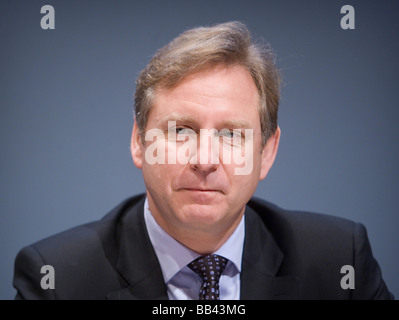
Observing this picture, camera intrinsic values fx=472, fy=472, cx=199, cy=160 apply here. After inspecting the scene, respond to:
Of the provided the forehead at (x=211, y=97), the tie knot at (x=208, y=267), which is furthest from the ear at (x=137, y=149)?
the tie knot at (x=208, y=267)

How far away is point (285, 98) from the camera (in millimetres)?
2057

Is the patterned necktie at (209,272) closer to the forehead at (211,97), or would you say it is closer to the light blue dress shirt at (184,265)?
the light blue dress shirt at (184,265)

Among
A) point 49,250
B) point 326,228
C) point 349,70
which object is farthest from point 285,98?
point 49,250

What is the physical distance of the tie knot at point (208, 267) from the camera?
172 cm

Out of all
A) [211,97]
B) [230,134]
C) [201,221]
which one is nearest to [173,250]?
[201,221]

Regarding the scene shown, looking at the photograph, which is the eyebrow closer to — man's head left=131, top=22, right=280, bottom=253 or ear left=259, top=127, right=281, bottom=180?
man's head left=131, top=22, right=280, bottom=253

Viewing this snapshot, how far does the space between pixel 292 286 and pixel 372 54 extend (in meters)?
1.04

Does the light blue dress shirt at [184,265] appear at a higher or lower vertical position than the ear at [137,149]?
lower

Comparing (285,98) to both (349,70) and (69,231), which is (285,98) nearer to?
(349,70)

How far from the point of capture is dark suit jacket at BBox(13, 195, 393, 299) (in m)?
1.70

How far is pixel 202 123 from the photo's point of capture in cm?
158

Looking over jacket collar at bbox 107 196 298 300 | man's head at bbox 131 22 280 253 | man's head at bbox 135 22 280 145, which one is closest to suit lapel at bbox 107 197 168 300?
jacket collar at bbox 107 196 298 300

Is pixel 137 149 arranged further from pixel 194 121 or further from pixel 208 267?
pixel 208 267
